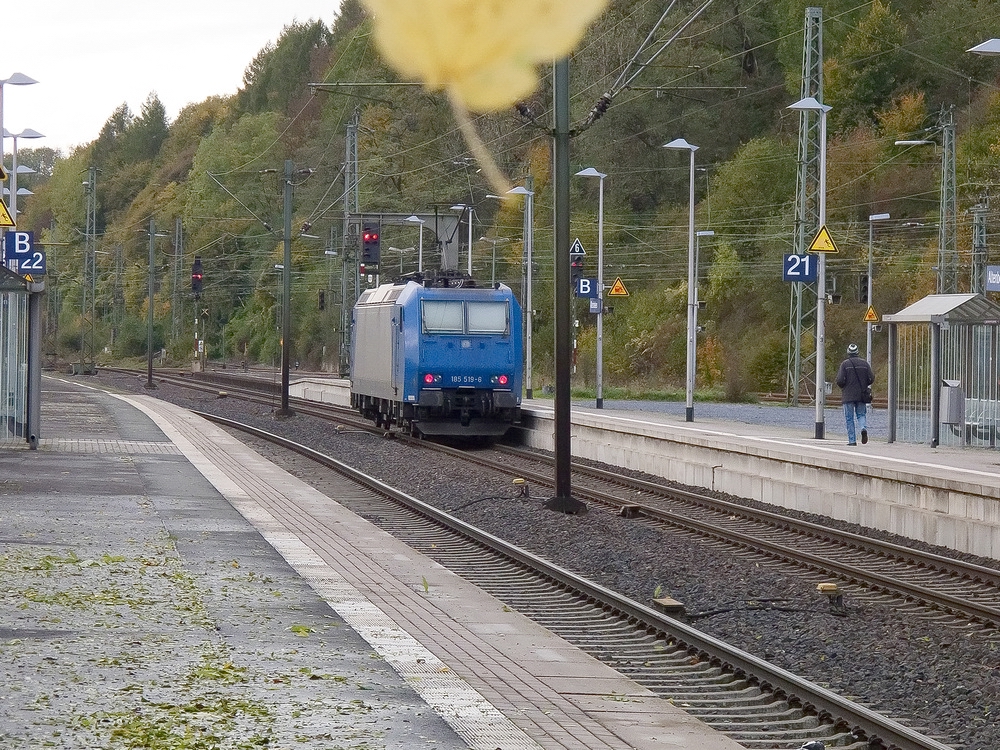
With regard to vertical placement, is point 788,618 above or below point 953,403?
below

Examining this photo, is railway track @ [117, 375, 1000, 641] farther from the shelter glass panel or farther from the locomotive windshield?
the shelter glass panel

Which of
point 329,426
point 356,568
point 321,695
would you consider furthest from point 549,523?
point 329,426

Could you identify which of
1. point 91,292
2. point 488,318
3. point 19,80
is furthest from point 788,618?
point 91,292

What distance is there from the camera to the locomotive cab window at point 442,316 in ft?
103

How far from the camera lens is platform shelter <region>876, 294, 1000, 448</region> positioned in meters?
23.4

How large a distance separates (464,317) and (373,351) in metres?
4.91

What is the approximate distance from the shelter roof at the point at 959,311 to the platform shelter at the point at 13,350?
14.3 m

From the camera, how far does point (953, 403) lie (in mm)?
23578

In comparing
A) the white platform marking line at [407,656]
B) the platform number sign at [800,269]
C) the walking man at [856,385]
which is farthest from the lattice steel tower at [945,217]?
the white platform marking line at [407,656]

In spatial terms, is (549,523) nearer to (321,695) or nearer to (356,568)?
(356,568)

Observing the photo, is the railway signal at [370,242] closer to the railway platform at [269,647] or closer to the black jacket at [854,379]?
the black jacket at [854,379]

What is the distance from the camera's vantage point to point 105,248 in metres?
144

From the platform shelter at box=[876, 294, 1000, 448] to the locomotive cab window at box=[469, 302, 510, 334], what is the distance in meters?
9.17

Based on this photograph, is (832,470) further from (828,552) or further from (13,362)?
(13,362)
